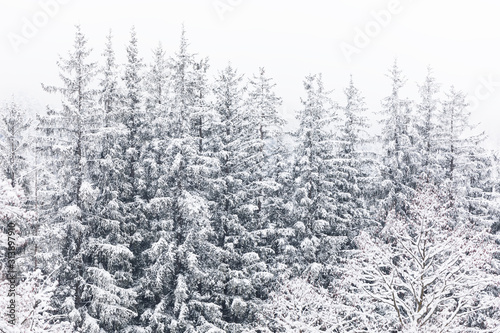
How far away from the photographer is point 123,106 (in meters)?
24.2

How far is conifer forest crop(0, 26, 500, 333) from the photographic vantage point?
22.0 meters

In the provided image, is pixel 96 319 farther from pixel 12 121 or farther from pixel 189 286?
pixel 12 121

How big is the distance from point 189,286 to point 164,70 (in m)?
12.7

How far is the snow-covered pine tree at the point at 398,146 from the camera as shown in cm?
2848

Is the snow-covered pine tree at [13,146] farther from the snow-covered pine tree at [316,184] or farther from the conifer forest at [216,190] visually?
the snow-covered pine tree at [316,184]

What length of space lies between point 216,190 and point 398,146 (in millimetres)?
12222

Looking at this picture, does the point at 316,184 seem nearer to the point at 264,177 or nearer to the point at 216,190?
the point at 264,177

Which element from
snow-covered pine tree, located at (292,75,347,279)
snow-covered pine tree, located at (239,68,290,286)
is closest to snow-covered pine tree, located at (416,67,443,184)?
snow-covered pine tree, located at (292,75,347,279)

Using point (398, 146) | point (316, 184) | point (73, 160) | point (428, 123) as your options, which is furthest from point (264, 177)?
point (428, 123)

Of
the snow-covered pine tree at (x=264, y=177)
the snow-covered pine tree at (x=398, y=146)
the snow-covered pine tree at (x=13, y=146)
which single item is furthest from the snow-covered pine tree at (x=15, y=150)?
the snow-covered pine tree at (x=398, y=146)

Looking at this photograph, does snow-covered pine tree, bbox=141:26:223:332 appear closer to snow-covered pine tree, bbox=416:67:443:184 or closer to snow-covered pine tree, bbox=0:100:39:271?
snow-covered pine tree, bbox=0:100:39:271

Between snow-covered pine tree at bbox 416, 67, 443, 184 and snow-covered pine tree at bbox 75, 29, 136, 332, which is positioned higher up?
snow-covered pine tree at bbox 416, 67, 443, 184

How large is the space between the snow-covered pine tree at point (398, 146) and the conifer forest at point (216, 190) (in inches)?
3.5

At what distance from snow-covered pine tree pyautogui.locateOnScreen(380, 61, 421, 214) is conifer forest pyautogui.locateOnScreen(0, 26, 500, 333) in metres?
0.09
